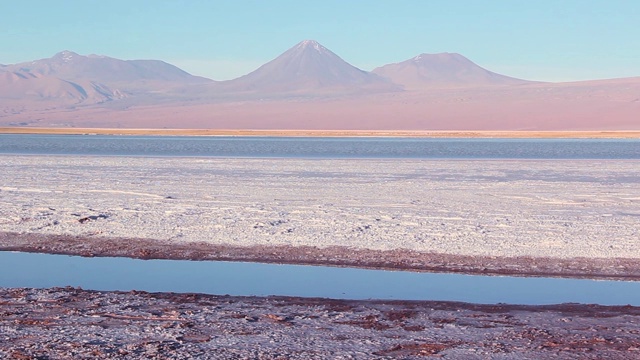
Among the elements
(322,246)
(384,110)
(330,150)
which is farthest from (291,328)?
(384,110)

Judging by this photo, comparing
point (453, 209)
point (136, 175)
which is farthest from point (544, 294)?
point (136, 175)

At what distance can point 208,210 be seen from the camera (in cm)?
1564

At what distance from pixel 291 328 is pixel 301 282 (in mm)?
2553

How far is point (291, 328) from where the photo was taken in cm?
761

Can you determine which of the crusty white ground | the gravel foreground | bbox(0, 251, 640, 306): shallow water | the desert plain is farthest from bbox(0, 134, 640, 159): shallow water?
the gravel foreground

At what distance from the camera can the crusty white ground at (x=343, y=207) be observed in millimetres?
Answer: 12773

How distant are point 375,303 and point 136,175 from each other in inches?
632

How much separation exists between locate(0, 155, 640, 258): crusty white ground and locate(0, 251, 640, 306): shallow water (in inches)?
56.1

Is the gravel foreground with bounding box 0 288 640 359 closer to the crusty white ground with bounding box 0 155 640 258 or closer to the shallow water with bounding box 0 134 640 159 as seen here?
the crusty white ground with bounding box 0 155 640 258

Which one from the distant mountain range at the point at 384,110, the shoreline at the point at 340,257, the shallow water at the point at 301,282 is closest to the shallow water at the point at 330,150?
the shoreline at the point at 340,257

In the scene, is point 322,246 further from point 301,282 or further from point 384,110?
point 384,110

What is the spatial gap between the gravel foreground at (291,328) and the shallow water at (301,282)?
67cm

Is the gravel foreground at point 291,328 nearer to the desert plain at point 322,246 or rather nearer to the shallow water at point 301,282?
the desert plain at point 322,246

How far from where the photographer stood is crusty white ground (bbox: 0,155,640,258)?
12773 mm
